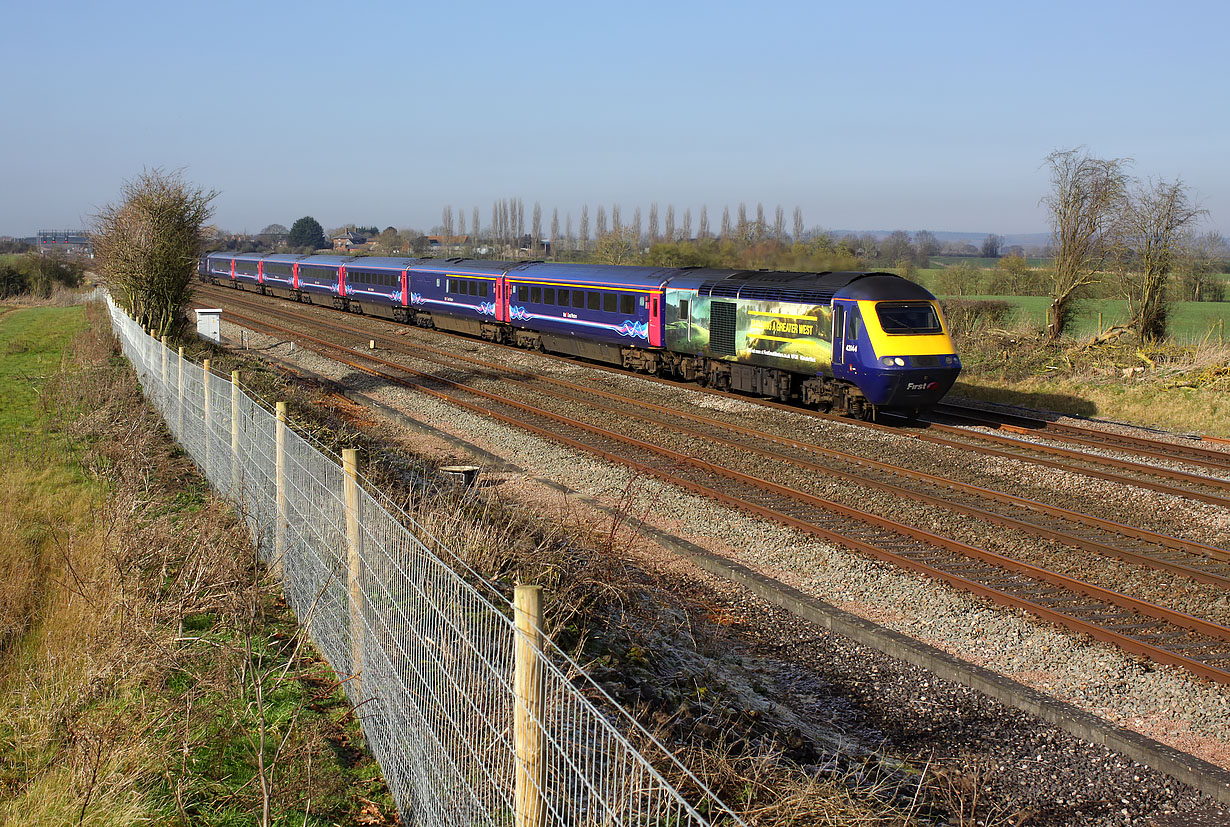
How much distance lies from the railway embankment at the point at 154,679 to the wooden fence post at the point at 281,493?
0.72ft

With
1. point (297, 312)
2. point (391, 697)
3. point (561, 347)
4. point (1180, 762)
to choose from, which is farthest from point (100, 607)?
point (297, 312)

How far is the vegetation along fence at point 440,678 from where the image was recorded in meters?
3.05

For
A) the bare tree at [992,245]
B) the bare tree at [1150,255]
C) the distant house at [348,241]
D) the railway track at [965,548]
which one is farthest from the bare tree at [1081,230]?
the distant house at [348,241]

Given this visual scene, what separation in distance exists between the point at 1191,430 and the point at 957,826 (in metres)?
17.4

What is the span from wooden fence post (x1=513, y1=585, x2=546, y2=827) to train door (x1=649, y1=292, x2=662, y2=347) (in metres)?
20.5

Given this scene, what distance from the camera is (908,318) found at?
699 inches

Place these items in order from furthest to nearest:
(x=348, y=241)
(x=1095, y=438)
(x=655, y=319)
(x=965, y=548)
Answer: (x=348, y=241)
(x=655, y=319)
(x=1095, y=438)
(x=965, y=548)

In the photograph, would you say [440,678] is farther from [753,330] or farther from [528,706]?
[753,330]

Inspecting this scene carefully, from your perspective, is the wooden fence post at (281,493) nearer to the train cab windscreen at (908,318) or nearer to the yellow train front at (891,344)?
the yellow train front at (891,344)

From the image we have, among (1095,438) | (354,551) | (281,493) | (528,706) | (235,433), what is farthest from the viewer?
(1095,438)

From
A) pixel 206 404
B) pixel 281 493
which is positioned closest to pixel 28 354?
pixel 206 404

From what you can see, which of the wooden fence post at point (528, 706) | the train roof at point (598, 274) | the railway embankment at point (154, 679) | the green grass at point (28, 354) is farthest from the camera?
the train roof at point (598, 274)

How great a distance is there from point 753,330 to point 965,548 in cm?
1020

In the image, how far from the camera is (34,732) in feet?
16.6
